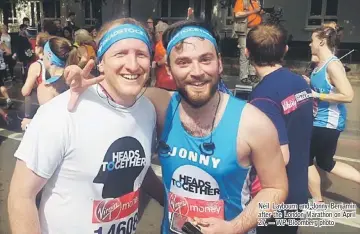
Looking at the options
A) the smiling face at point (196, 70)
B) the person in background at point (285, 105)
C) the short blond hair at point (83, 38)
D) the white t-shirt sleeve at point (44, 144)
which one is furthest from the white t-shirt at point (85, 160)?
the short blond hair at point (83, 38)

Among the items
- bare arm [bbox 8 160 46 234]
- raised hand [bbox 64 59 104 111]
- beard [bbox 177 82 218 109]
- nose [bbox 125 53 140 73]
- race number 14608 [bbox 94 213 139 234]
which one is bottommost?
race number 14608 [bbox 94 213 139 234]

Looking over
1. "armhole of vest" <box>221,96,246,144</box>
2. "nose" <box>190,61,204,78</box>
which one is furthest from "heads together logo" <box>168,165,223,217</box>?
"nose" <box>190,61,204,78</box>

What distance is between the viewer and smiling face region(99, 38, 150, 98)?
68.1 inches

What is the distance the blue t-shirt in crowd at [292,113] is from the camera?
2459 millimetres

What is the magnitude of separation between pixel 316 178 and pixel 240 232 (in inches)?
96.1

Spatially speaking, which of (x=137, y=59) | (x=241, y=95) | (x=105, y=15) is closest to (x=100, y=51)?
(x=137, y=59)

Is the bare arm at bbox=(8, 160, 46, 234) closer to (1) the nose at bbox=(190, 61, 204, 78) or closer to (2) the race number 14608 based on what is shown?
(2) the race number 14608

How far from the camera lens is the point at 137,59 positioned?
176 cm

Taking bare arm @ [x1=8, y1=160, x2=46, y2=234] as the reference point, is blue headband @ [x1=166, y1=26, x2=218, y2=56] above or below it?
above

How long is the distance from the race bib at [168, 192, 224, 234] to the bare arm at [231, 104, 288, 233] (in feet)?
0.32

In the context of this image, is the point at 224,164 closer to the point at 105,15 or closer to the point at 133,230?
the point at 133,230

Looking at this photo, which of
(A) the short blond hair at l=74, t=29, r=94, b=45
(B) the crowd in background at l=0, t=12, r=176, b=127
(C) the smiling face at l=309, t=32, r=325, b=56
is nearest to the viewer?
(C) the smiling face at l=309, t=32, r=325, b=56

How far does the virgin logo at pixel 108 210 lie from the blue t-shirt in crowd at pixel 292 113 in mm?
1118

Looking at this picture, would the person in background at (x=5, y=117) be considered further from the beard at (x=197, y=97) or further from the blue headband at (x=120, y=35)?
the beard at (x=197, y=97)
